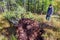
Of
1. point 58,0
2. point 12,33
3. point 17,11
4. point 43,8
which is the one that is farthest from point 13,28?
point 58,0

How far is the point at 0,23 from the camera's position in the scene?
2824 mm

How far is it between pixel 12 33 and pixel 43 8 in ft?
1.97

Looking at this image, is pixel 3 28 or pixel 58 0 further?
pixel 58 0

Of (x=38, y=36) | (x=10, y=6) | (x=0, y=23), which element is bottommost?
(x=38, y=36)

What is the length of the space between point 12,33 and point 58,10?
762 millimetres

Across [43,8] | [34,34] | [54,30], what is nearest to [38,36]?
[34,34]

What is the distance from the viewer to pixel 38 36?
2785mm

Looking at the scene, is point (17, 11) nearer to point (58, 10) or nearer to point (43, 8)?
point (43, 8)

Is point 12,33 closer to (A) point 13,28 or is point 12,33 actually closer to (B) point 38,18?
(A) point 13,28

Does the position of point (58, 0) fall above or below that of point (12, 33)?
above

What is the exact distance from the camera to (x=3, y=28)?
110 inches

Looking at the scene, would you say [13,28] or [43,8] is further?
[43,8]

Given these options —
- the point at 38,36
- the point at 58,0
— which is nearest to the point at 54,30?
the point at 38,36

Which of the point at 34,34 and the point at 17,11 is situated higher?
the point at 17,11
